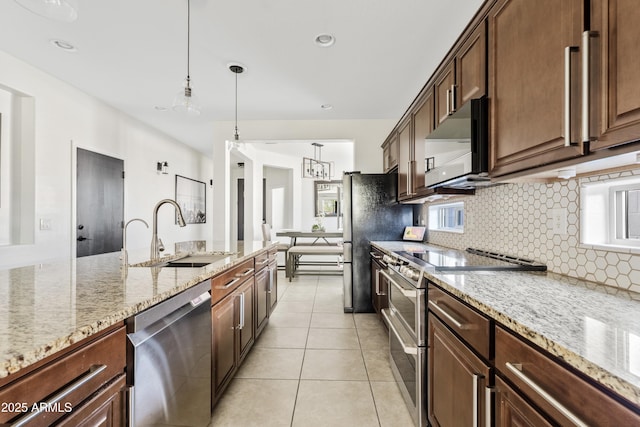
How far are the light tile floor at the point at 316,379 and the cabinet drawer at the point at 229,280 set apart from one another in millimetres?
708

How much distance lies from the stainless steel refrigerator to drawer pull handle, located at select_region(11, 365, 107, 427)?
9.95 ft

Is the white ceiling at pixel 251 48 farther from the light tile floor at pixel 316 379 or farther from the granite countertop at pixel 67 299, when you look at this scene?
the light tile floor at pixel 316 379

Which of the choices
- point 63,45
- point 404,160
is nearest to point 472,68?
point 404,160

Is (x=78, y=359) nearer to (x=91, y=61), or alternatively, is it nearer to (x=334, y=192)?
(x=91, y=61)

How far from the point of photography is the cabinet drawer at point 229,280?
168 cm

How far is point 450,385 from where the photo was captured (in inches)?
50.0

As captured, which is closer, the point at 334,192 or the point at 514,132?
the point at 514,132

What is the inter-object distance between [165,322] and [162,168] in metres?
5.00

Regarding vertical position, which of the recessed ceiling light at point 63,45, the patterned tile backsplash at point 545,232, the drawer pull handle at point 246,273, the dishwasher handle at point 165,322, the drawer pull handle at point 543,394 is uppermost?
the recessed ceiling light at point 63,45

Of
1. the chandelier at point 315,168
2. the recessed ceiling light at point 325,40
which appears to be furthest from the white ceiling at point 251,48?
the chandelier at point 315,168

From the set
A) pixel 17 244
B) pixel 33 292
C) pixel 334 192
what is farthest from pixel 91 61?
pixel 334 192

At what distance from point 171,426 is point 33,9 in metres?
1.83

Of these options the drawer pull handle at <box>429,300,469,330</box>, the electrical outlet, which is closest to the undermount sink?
the drawer pull handle at <box>429,300,469,330</box>

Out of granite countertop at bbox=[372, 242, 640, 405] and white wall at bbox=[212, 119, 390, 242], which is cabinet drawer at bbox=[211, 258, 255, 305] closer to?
granite countertop at bbox=[372, 242, 640, 405]
